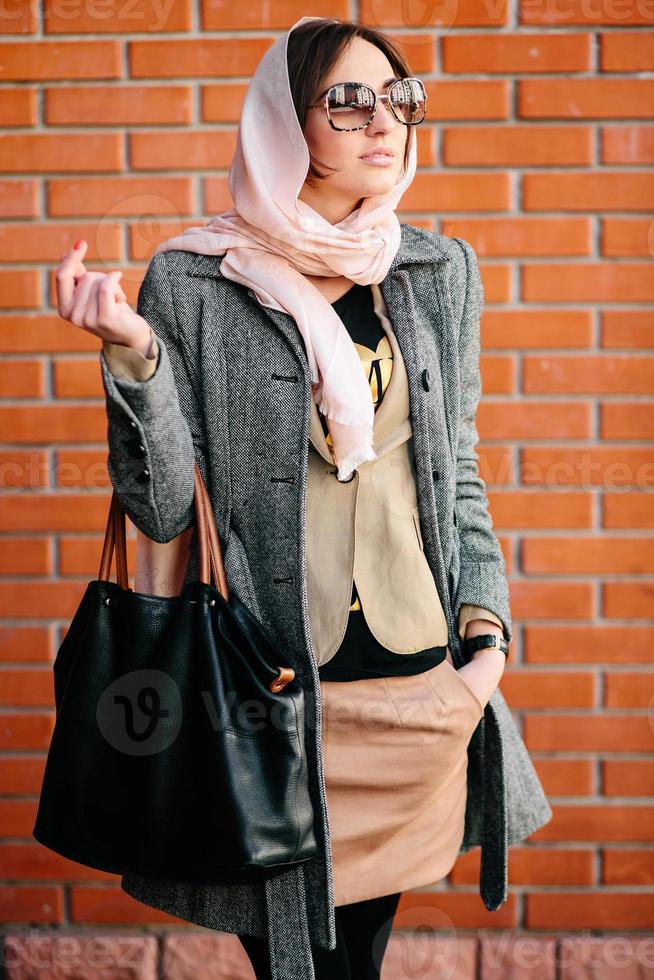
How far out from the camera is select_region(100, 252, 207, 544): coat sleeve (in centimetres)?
143

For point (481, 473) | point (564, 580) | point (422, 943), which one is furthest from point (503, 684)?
point (422, 943)

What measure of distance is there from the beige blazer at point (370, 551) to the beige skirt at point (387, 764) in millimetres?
77

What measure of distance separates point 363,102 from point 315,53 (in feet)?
0.43

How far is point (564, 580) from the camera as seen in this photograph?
2.56 metres

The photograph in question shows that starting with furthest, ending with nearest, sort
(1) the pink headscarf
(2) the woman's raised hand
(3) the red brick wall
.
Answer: (3) the red brick wall, (1) the pink headscarf, (2) the woman's raised hand

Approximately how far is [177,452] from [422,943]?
1.76m

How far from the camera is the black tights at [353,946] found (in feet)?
5.54

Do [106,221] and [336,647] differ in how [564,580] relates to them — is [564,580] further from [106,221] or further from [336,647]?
[106,221]

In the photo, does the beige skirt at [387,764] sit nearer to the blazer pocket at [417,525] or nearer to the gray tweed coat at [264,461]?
the gray tweed coat at [264,461]

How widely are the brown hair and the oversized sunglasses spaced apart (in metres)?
0.03
